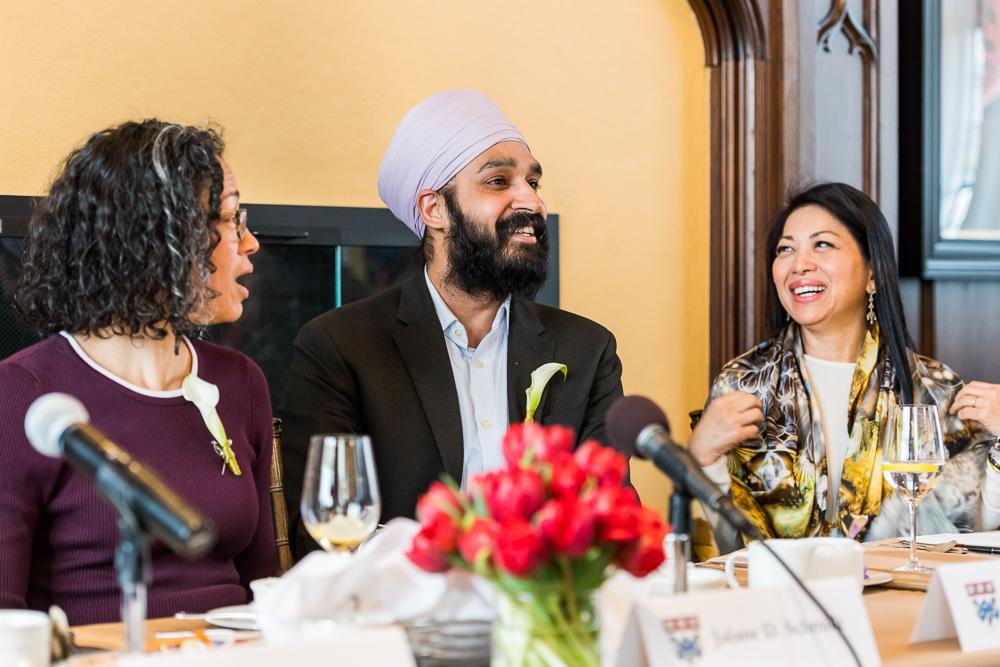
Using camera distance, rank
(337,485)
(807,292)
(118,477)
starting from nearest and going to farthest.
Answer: (118,477) → (337,485) → (807,292)

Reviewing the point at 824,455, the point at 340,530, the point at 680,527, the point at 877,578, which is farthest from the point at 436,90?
the point at 680,527

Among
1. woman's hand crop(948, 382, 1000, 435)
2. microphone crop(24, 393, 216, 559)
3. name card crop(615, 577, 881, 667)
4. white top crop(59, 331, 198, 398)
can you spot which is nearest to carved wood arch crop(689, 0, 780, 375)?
woman's hand crop(948, 382, 1000, 435)

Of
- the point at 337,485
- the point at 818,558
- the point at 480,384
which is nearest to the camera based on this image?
the point at 337,485

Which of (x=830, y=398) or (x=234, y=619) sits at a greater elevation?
(x=830, y=398)

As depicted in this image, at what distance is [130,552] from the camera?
1056 mm

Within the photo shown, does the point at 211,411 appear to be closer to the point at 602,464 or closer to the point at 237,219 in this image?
the point at 237,219

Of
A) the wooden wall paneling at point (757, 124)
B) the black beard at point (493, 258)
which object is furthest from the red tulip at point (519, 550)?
the wooden wall paneling at point (757, 124)

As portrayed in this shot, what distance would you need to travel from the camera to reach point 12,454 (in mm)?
1809

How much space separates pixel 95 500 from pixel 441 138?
1310mm

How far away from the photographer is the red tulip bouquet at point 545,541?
41.8 inches

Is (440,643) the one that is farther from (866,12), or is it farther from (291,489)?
(866,12)

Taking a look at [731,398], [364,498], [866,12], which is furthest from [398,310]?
[866,12]

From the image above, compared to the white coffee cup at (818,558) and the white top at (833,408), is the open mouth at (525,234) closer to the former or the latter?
the white top at (833,408)

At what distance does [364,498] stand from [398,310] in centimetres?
141
